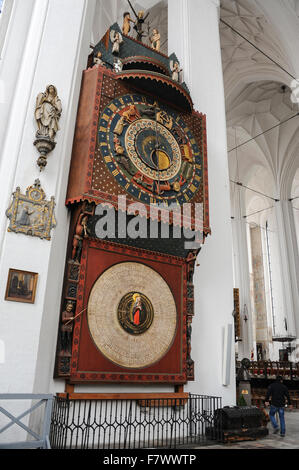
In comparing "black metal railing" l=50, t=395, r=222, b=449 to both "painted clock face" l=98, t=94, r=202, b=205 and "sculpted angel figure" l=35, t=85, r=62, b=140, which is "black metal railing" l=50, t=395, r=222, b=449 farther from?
"sculpted angel figure" l=35, t=85, r=62, b=140

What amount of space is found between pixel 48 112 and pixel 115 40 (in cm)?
272

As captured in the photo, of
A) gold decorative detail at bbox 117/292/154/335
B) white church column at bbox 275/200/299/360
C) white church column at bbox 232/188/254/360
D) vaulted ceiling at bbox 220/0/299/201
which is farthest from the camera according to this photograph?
white church column at bbox 232/188/254/360

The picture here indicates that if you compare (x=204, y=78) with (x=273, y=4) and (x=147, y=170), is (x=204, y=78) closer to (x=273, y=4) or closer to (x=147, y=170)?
(x=147, y=170)

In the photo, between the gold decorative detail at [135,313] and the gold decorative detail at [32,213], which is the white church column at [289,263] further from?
the gold decorative detail at [32,213]

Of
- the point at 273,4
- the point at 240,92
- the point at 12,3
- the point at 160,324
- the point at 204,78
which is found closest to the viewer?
the point at 160,324

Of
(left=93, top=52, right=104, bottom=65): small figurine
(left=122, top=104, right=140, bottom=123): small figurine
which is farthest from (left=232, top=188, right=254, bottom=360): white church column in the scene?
(left=93, top=52, right=104, bottom=65): small figurine

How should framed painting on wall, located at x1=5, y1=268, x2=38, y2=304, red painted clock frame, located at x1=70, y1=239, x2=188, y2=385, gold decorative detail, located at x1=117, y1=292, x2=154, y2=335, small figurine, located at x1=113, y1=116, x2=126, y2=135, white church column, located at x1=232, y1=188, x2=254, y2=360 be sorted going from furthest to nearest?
white church column, located at x1=232, y1=188, x2=254, y2=360 < small figurine, located at x1=113, y1=116, x2=126, y2=135 < gold decorative detail, located at x1=117, y1=292, x2=154, y2=335 < red painted clock frame, located at x1=70, y1=239, x2=188, y2=385 < framed painting on wall, located at x1=5, y1=268, x2=38, y2=304

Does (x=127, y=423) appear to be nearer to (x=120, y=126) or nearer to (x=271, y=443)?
(x=271, y=443)

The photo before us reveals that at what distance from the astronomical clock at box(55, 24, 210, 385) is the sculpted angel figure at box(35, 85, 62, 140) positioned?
0.57 meters

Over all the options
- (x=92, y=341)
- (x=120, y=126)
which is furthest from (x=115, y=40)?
(x=92, y=341)

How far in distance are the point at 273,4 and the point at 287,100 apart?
9.37 meters

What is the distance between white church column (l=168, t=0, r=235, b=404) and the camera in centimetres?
792

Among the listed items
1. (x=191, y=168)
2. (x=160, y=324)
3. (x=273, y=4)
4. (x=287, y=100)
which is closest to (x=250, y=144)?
(x=287, y=100)

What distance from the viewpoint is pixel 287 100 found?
23.8 m
